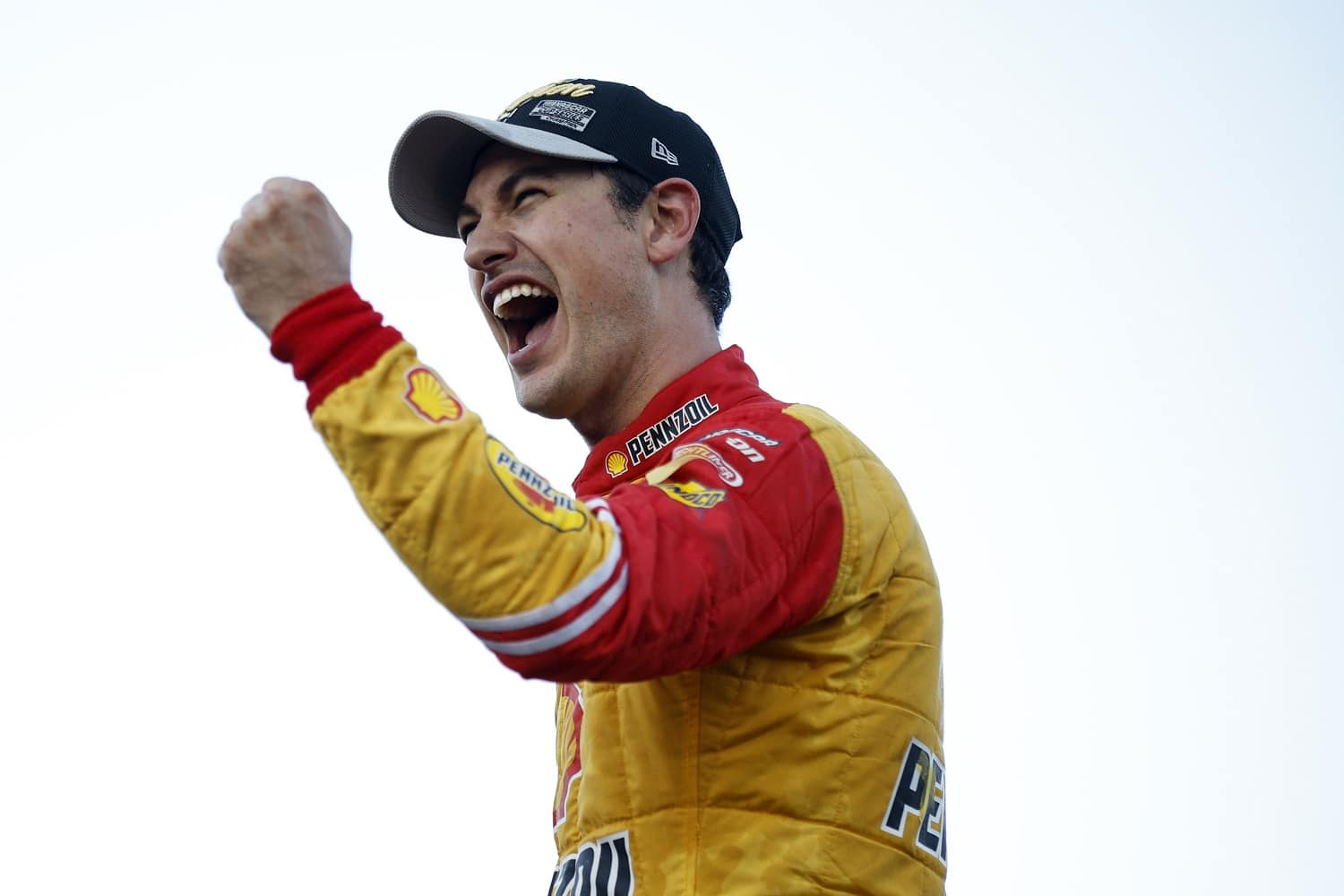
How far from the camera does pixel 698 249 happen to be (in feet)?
14.0

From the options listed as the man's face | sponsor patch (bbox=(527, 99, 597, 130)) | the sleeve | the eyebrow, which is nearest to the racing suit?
the sleeve

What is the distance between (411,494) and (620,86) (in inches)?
86.1

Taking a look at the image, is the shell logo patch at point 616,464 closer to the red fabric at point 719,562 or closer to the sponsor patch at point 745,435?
the red fabric at point 719,562

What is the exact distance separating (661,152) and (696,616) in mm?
1994

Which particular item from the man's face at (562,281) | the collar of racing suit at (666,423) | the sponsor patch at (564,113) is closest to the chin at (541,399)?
the man's face at (562,281)

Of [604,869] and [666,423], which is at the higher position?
[666,423]

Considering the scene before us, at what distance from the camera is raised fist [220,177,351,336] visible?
2553 millimetres

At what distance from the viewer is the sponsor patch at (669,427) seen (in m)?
3.60

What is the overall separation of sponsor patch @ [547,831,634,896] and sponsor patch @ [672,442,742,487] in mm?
736

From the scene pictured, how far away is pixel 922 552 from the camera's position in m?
3.35

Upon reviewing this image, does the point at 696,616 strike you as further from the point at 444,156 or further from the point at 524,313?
the point at 444,156

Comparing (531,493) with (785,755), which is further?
(785,755)

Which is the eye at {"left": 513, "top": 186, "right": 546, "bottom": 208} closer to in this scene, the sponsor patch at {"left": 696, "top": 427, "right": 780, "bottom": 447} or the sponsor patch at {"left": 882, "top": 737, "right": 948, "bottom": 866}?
the sponsor patch at {"left": 696, "top": 427, "right": 780, "bottom": 447}

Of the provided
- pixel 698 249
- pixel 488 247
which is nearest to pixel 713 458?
pixel 488 247
